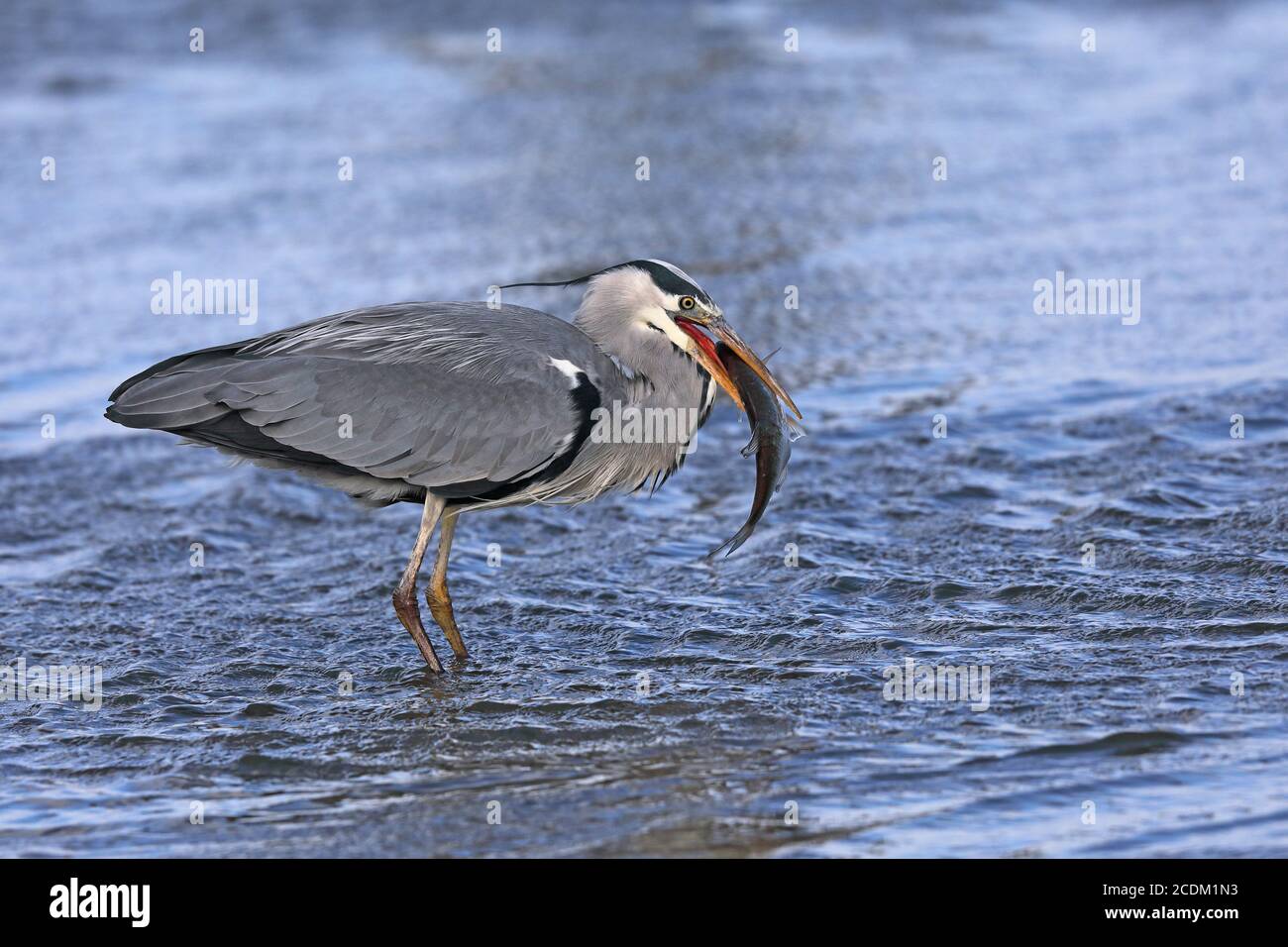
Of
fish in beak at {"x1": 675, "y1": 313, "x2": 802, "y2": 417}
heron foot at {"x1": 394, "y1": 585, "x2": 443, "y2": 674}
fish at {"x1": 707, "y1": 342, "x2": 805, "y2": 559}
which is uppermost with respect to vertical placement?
A: fish in beak at {"x1": 675, "y1": 313, "x2": 802, "y2": 417}

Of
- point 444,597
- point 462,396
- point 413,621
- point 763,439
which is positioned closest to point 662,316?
point 763,439

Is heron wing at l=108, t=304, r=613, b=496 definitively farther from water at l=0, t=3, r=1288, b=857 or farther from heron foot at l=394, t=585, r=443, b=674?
water at l=0, t=3, r=1288, b=857

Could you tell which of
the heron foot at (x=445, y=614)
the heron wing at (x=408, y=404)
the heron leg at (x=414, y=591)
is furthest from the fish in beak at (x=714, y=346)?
the heron foot at (x=445, y=614)

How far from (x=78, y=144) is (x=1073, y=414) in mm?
10980

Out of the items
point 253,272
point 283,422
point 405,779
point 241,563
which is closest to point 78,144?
point 253,272

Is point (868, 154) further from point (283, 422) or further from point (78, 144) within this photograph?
point (283, 422)

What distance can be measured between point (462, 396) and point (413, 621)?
1.00 meters

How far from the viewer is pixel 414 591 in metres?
7.51

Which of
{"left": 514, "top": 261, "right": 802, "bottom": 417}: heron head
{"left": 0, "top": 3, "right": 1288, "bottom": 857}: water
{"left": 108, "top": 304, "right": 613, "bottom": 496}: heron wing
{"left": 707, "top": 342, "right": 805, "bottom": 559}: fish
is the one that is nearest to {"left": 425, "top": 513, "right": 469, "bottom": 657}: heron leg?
{"left": 0, "top": 3, "right": 1288, "bottom": 857}: water

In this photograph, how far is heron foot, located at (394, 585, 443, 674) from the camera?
24.1ft

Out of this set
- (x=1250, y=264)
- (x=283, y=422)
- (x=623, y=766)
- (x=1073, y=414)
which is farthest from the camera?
(x=1250, y=264)

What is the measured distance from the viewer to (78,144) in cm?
1684

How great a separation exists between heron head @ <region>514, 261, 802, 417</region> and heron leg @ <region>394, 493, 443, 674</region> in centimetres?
105

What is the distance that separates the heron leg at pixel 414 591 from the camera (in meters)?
7.36
